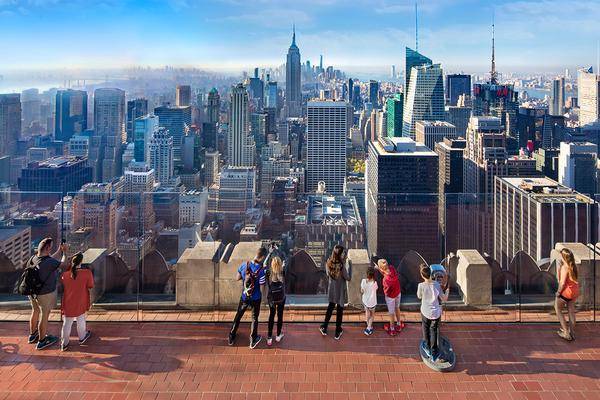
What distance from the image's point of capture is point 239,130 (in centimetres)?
8881

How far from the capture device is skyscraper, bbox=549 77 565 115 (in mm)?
121488

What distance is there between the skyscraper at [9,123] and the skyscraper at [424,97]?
76.1 metres

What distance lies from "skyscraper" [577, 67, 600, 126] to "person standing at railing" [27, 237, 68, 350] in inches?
4580

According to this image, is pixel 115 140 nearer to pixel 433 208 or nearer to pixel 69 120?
pixel 69 120

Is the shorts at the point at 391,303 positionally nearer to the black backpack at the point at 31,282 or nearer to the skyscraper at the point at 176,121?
the black backpack at the point at 31,282

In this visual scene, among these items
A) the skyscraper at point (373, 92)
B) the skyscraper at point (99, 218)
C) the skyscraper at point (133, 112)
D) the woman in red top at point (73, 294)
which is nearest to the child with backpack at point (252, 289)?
the woman in red top at point (73, 294)

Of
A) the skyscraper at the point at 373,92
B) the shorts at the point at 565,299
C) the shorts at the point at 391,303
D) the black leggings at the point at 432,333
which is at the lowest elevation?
the black leggings at the point at 432,333

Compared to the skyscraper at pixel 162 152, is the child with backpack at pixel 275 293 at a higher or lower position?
lower

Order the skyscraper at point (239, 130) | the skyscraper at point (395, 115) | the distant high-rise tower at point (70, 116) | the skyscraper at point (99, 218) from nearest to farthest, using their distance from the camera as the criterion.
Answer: the skyscraper at point (99, 218), the distant high-rise tower at point (70, 116), the skyscraper at point (239, 130), the skyscraper at point (395, 115)

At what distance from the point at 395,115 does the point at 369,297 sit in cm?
11228

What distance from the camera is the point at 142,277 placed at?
16.9 feet

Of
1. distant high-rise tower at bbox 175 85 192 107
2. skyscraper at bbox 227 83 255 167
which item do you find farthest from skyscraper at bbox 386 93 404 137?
distant high-rise tower at bbox 175 85 192 107

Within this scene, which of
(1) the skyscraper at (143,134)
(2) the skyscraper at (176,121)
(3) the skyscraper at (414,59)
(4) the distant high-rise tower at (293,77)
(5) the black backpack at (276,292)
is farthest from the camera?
(4) the distant high-rise tower at (293,77)

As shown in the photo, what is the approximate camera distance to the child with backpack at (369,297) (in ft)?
14.0
